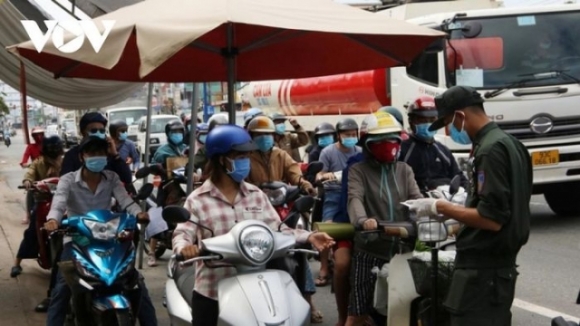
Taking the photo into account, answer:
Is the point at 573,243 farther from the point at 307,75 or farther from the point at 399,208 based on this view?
the point at 399,208

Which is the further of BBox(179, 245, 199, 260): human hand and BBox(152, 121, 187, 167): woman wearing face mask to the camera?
BBox(152, 121, 187, 167): woman wearing face mask

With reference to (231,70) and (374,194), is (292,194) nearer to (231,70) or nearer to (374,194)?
(374,194)

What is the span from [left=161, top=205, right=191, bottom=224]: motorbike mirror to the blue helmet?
1.57 ft

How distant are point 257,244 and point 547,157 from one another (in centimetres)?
770

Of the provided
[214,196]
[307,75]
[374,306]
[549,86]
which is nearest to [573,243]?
[549,86]

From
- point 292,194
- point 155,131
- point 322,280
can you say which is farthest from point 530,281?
point 155,131

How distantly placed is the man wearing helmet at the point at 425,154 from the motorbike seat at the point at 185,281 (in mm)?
2152

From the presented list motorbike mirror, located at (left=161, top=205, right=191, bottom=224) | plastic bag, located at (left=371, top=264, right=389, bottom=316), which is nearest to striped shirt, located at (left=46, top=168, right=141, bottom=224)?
plastic bag, located at (left=371, top=264, right=389, bottom=316)

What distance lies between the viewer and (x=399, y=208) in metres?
5.73

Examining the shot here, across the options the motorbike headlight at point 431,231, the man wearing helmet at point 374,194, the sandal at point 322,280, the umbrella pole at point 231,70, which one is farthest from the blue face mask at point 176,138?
the motorbike headlight at point 431,231

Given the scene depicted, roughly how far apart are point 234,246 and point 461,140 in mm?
1611

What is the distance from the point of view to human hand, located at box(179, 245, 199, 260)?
435 centimetres

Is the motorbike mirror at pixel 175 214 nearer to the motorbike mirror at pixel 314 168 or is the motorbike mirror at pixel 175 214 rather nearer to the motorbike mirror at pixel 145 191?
the motorbike mirror at pixel 145 191

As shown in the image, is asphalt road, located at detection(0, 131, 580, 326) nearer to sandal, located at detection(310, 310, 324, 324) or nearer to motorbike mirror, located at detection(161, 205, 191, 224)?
sandal, located at detection(310, 310, 324, 324)
